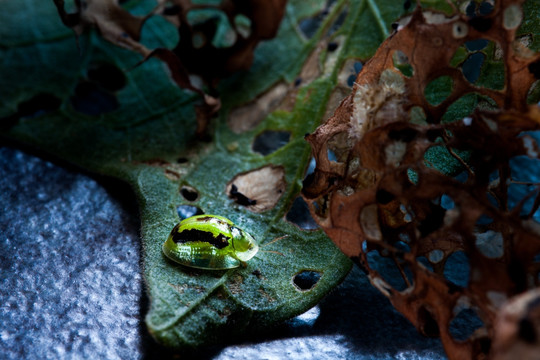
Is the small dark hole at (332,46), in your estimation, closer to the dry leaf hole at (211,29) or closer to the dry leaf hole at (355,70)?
the dry leaf hole at (355,70)

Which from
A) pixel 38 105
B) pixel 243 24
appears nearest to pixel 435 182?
pixel 243 24

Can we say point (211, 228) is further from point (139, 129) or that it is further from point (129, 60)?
point (129, 60)

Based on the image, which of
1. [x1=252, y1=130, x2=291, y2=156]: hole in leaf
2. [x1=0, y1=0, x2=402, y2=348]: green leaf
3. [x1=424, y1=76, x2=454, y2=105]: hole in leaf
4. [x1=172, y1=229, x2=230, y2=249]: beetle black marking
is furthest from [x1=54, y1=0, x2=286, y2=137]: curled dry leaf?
[x1=424, y1=76, x2=454, y2=105]: hole in leaf

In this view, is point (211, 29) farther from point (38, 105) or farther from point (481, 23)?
point (481, 23)

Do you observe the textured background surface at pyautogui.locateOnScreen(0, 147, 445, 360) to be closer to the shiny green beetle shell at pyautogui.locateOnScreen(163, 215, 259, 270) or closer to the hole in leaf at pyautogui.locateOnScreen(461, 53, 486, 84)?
the shiny green beetle shell at pyautogui.locateOnScreen(163, 215, 259, 270)

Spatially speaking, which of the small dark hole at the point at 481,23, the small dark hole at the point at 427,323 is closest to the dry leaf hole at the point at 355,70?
the small dark hole at the point at 481,23
